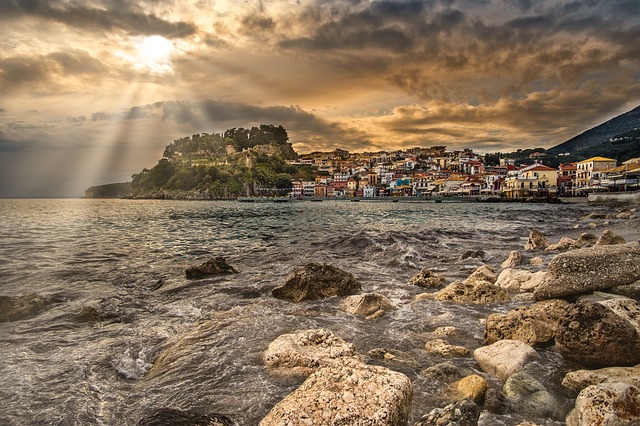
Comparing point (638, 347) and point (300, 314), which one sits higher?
point (638, 347)

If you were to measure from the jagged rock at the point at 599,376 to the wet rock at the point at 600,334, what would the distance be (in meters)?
0.31

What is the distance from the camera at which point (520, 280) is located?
11.3m

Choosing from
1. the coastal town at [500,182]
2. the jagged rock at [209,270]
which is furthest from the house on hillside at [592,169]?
the jagged rock at [209,270]

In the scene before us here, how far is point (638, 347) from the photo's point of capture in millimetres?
5492

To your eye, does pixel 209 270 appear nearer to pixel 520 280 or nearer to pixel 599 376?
pixel 520 280

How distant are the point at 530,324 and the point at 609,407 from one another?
306cm

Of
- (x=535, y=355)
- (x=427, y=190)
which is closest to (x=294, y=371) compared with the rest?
(x=535, y=355)

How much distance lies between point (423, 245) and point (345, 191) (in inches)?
6438

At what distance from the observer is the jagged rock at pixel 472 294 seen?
10.2 metres

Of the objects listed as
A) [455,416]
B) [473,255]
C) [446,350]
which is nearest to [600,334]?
[446,350]

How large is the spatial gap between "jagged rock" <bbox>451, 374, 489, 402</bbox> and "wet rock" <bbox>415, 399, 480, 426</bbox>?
83 cm

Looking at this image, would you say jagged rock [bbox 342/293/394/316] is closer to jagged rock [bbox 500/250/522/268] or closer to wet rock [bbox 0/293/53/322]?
jagged rock [bbox 500/250/522/268]

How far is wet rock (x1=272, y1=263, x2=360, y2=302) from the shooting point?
1119 cm

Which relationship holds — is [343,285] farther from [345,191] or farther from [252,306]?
[345,191]
